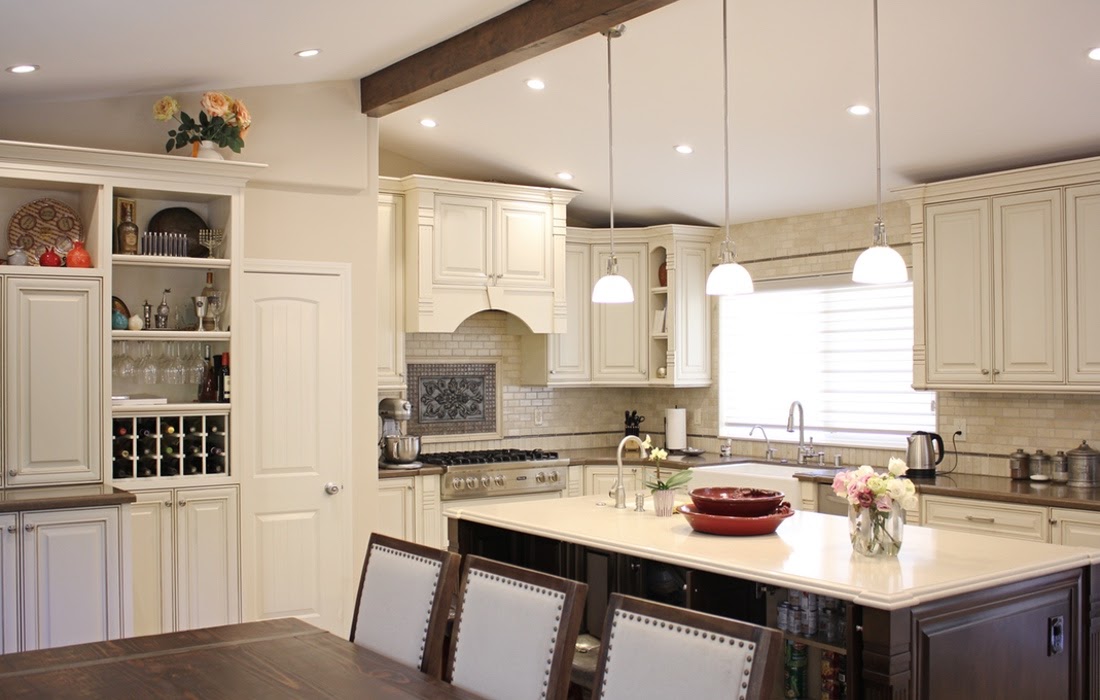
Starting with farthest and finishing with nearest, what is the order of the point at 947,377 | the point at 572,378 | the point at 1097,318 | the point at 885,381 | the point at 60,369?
1. the point at 572,378
2. the point at 885,381
3. the point at 947,377
4. the point at 1097,318
5. the point at 60,369

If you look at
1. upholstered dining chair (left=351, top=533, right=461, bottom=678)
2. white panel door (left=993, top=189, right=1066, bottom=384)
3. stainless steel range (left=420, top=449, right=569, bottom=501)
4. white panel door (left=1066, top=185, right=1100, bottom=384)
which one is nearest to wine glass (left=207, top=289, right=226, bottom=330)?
stainless steel range (left=420, top=449, right=569, bottom=501)

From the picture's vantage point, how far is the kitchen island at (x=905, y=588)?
2.95 metres

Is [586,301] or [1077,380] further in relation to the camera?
[586,301]

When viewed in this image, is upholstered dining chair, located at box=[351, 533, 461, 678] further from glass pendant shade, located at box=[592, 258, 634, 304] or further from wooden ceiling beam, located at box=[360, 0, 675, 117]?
wooden ceiling beam, located at box=[360, 0, 675, 117]

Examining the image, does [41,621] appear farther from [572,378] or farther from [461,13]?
[572,378]

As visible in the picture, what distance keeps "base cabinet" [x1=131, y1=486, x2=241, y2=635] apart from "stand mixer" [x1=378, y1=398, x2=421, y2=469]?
5.13 ft

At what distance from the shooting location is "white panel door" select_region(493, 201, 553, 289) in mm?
6883

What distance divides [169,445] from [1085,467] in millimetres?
4475

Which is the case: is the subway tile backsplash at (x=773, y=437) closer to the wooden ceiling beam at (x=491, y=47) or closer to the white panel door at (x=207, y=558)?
the wooden ceiling beam at (x=491, y=47)

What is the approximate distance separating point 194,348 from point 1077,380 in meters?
4.36

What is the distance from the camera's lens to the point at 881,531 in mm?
3377

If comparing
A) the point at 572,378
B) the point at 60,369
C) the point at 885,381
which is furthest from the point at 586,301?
the point at 60,369

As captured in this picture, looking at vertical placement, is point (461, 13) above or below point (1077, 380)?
above

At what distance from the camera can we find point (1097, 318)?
5.12 metres
